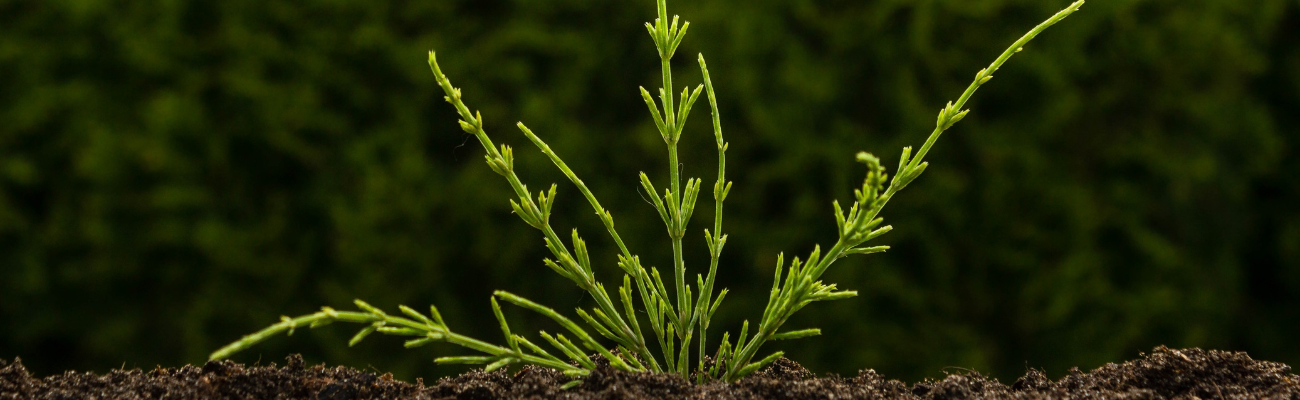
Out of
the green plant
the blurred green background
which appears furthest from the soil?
the blurred green background

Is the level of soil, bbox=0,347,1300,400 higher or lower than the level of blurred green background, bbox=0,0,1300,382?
lower

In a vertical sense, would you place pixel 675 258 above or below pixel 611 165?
below

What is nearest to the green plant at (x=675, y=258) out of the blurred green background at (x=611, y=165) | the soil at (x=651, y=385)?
the soil at (x=651, y=385)

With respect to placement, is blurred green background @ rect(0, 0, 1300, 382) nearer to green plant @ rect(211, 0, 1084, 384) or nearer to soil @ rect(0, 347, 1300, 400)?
soil @ rect(0, 347, 1300, 400)

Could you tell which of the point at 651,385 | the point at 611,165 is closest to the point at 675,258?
the point at 651,385

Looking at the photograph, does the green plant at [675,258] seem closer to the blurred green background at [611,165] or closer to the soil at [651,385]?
the soil at [651,385]

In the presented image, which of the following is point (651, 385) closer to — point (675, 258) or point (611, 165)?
point (675, 258)
